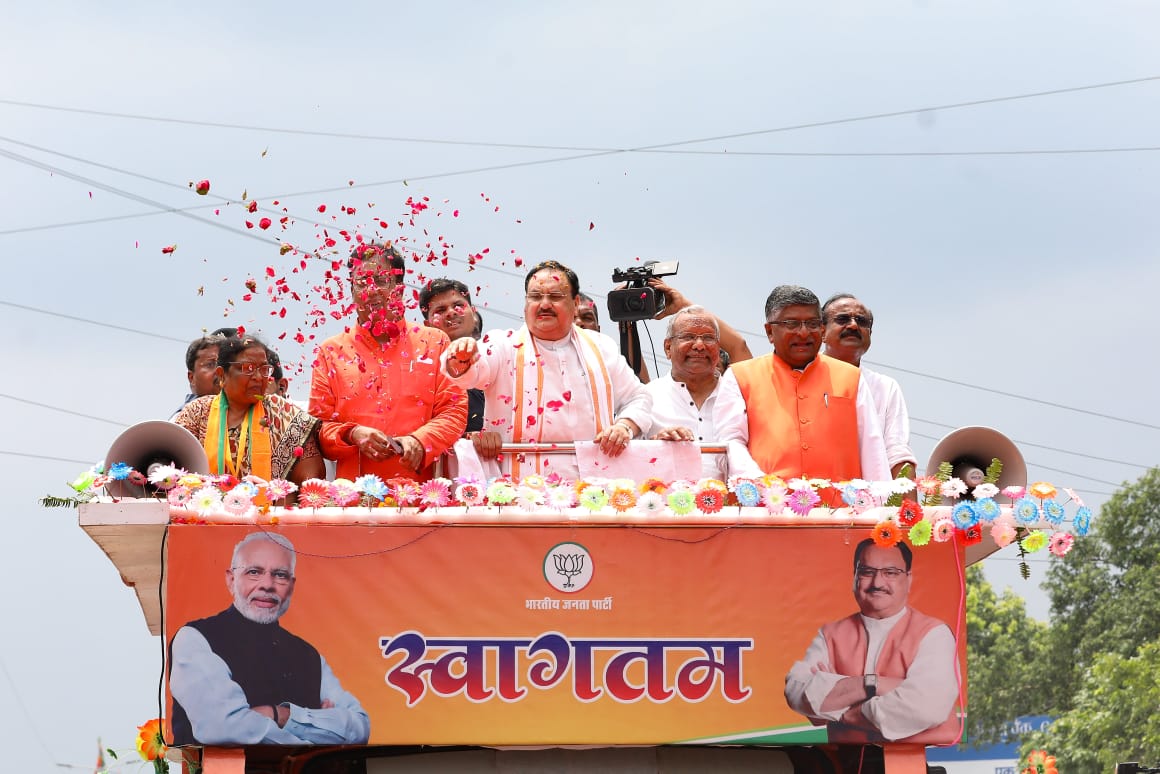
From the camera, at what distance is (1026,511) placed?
7.13 metres

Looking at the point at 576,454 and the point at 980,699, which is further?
the point at 980,699

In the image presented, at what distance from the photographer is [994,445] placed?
751 centimetres

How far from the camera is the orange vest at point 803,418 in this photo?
26.1 ft

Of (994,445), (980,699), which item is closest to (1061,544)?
(994,445)

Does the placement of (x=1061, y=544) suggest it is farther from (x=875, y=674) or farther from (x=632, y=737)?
(x=632, y=737)

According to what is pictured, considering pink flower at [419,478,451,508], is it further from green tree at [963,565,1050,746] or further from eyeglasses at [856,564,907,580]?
green tree at [963,565,1050,746]

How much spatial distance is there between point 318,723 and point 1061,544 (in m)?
3.48

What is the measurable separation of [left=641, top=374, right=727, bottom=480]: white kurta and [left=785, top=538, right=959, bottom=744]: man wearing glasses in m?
1.44

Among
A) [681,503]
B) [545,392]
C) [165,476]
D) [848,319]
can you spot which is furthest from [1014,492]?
[165,476]

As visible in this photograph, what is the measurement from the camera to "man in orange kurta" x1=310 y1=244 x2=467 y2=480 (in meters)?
7.98

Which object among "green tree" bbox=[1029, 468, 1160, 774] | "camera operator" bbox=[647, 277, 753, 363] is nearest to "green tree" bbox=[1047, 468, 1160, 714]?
"green tree" bbox=[1029, 468, 1160, 774]

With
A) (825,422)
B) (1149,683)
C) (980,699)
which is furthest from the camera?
(980,699)

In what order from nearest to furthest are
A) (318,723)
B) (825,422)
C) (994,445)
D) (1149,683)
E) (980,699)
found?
(318,723)
(994,445)
(825,422)
(1149,683)
(980,699)

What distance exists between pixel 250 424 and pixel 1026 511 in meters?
3.80
